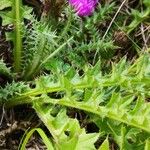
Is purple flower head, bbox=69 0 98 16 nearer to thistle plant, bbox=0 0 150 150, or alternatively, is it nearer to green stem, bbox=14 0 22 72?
thistle plant, bbox=0 0 150 150

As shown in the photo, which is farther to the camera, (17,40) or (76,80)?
(17,40)

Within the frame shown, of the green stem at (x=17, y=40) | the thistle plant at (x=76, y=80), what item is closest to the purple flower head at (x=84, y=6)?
the thistle plant at (x=76, y=80)

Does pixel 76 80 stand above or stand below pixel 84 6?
below

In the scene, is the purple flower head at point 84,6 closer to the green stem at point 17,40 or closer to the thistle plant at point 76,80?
the thistle plant at point 76,80

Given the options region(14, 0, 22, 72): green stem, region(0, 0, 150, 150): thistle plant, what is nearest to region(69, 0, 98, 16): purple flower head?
region(0, 0, 150, 150): thistle plant

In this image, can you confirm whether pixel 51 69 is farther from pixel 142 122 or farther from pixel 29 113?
pixel 142 122

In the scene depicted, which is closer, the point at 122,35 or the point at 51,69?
the point at 51,69

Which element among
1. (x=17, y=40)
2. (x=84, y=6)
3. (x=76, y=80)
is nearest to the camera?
(x=76, y=80)

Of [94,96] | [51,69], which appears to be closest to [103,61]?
[51,69]
